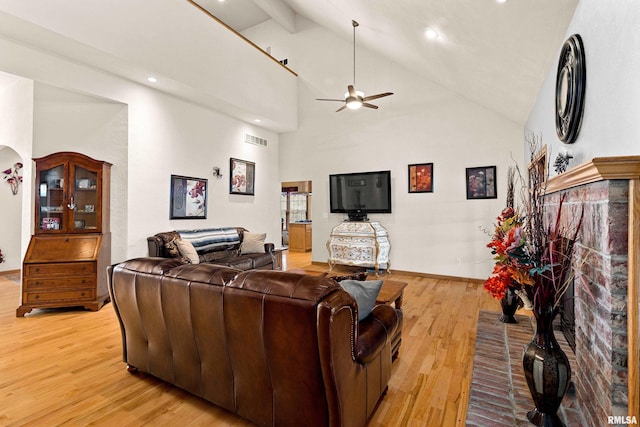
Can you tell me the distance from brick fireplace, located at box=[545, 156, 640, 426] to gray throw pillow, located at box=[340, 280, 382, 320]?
42.7 inches

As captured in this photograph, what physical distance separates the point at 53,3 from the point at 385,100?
16.3 feet

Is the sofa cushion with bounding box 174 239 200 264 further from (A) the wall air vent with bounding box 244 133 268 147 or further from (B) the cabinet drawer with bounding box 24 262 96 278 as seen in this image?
(A) the wall air vent with bounding box 244 133 268 147

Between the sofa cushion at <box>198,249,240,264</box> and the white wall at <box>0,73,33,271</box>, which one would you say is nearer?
the white wall at <box>0,73,33,271</box>

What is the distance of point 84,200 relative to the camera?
4.09 meters

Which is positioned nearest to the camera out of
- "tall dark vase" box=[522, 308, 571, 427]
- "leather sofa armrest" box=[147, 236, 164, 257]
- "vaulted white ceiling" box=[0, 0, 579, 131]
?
"tall dark vase" box=[522, 308, 571, 427]

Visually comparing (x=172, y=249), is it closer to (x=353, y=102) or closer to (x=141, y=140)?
(x=141, y=140)

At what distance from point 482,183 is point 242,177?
448 centimetres

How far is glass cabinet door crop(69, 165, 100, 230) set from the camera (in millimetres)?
3998

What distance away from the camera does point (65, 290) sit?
3.72 meters

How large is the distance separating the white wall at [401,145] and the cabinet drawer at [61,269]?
4158mm

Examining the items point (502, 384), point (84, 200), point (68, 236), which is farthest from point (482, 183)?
point (68, 236)

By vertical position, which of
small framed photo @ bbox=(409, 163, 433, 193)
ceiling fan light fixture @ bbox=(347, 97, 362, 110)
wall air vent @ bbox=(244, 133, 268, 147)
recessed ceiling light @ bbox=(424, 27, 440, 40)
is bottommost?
small framed photo @ bbox=(409, 163, 433, 193)

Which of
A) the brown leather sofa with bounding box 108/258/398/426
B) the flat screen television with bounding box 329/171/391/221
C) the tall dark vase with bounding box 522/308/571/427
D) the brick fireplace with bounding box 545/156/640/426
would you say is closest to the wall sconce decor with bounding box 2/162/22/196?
the brown leather sofa with bounding box 108/258/398/426

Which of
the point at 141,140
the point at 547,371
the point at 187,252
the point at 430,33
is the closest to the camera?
the point at 547,371
